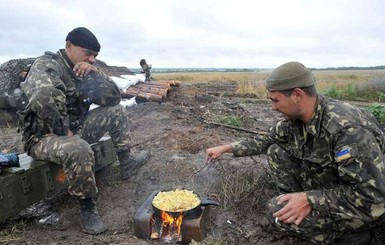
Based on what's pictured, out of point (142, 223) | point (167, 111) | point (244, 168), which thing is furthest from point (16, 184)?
point (167, 111)

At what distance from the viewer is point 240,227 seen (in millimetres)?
3730

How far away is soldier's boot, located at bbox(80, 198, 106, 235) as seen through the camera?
3.70 m

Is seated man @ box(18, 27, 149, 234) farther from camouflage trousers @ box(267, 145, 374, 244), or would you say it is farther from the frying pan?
camouflage trousers @ box(267, 145, 374, 244)

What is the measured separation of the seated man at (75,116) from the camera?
364cm

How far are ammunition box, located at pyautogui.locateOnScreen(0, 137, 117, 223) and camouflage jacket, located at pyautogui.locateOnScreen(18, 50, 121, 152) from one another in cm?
34

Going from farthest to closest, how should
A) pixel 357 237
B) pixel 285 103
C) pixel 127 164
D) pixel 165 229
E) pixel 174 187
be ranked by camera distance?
pixel 127 164 < pixel 174 187 < pixel 165 229 < pixel 357 237 < pixel 285 103

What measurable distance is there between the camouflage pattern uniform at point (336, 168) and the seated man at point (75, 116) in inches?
73.5

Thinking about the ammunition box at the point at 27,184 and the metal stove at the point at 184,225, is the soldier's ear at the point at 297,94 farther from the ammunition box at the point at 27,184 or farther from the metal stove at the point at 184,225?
the ammunition box at the point at 27,184

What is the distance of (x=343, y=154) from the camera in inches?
101

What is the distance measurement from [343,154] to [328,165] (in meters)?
0.37

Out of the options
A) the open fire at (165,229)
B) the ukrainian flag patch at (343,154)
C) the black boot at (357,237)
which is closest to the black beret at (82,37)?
the open fire at (165,229)

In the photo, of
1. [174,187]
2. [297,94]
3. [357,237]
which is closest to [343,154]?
[297,94]

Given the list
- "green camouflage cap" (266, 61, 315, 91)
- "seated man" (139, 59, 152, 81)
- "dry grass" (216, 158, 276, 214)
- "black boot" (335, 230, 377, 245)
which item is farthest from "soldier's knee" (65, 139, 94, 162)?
"seated man" (139, 59, 152, 81)

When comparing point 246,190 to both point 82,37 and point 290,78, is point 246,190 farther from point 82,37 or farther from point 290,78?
point 82,37
